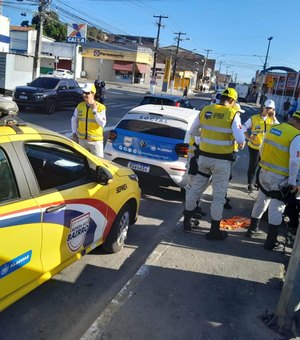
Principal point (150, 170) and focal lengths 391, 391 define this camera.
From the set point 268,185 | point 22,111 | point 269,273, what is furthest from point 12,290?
point 22,111

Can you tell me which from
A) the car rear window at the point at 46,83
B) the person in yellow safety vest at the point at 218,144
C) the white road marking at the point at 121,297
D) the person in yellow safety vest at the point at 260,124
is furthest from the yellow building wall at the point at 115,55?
the white road marking at the point at 121,297

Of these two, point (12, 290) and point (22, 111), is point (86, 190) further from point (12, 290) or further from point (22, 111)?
point (22, 111)

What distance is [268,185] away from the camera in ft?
16.3

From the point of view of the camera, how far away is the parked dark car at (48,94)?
57.3ft

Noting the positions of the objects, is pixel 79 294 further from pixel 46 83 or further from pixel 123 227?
pixel 46 83

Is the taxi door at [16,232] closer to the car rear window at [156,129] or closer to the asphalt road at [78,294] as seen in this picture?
the asphalt road at [78,294]

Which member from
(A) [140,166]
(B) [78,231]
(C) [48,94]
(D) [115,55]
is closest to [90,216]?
(B) [78,231]

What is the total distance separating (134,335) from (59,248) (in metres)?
0.93

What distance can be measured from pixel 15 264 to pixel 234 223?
3.79 meters

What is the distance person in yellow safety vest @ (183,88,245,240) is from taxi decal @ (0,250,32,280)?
8.89 ft

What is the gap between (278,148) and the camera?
4746 millimetres

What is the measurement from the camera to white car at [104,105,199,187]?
6527mm

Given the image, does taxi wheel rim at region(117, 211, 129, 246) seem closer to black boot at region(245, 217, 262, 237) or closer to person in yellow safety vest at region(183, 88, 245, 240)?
person in yellow safety vest at region(183, 88, 245, 240)

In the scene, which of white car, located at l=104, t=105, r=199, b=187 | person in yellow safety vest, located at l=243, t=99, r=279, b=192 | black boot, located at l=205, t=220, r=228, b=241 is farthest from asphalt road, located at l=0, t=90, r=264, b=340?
person in yellow safety vest, located at l=243, t=99, r=279, b=192
